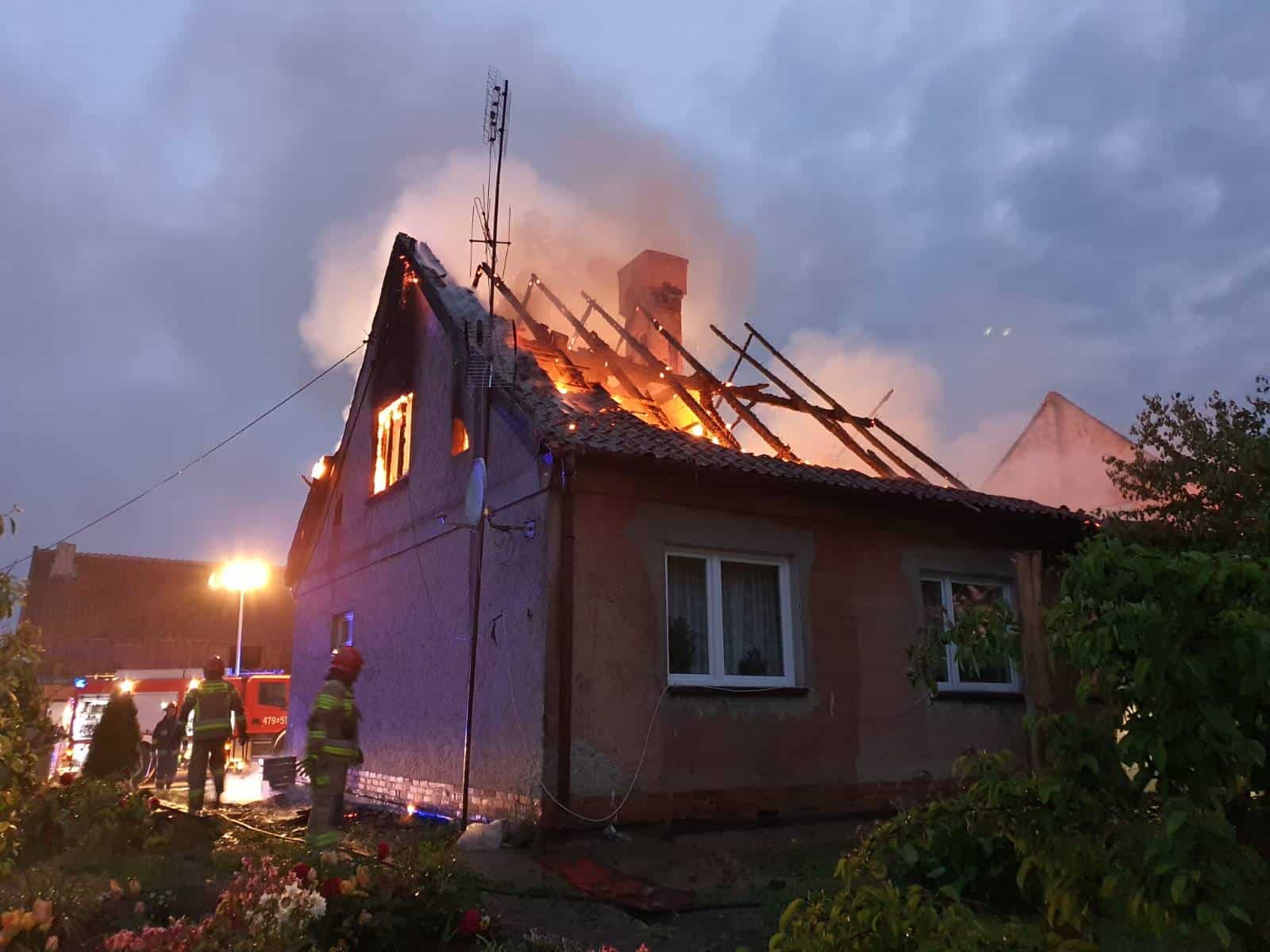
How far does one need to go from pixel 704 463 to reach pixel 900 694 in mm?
3664

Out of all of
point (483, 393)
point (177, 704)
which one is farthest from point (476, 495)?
point (177, 704)

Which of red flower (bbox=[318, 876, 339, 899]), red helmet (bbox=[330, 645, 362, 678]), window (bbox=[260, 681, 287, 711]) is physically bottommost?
red flower (bbox=[318, 876, 339, 899])

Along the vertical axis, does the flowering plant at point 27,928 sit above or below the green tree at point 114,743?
below

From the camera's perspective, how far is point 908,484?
1066 cm

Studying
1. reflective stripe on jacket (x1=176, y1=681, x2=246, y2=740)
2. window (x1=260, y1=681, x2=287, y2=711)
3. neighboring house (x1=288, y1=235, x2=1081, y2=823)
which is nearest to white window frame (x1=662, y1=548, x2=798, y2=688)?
neighboring house (x1=288, y1=235, x2=1081, y2=823)

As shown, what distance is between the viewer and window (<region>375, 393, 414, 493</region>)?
12852mm

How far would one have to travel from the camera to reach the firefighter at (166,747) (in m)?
16.6

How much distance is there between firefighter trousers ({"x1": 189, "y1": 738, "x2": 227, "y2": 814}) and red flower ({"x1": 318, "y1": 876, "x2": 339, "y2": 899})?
6991 mm

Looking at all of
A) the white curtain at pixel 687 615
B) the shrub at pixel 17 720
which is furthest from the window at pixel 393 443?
the shrub at pixel 17 720

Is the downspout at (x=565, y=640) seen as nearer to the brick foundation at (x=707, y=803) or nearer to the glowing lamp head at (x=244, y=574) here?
the brick foundation at (x=707, y=803)

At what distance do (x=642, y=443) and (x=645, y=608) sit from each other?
1585mm

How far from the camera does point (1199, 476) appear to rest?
10.7 metres

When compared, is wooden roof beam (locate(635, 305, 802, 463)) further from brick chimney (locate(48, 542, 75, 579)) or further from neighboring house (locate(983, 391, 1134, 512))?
brick chimney (locate(48, 542, 75, 579))

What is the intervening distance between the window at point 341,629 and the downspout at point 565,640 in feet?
21.3
